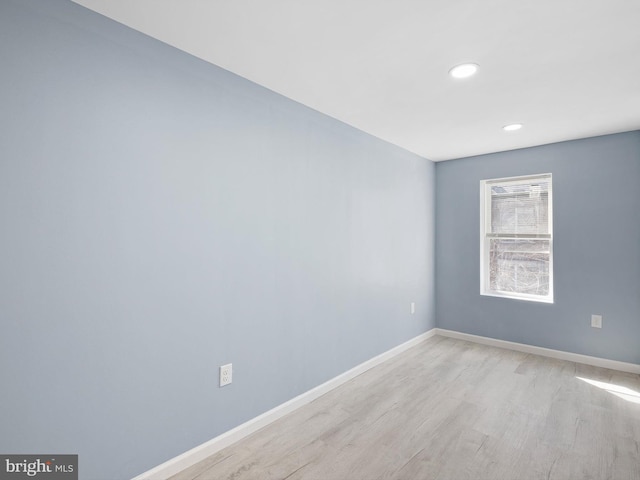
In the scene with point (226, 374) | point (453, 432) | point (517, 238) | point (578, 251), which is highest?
point (517, 238)

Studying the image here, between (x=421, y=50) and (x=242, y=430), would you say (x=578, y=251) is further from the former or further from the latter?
(x=242, y=430)

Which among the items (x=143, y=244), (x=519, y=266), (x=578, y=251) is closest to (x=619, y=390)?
(x=578, y=251)

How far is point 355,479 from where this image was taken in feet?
5.98

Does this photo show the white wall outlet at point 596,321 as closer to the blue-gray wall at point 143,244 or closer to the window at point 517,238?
the window at point 517,238

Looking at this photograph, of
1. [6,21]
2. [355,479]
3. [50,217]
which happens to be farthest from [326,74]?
[355,479]

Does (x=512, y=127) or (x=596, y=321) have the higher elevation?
(x=512, y=127)

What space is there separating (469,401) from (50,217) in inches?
118

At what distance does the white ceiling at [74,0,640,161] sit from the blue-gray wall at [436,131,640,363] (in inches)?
26.3

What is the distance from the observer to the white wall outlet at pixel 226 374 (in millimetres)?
2070

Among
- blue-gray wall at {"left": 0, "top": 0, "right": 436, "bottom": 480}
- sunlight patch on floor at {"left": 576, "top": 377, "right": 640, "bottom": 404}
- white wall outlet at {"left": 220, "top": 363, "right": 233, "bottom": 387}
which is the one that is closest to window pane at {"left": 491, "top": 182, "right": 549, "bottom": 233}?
sunlight patch on floor at {"left": 576, "top": 377, "right": 640, "bottom": 404}

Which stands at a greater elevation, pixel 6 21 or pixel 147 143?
pixel 6 21

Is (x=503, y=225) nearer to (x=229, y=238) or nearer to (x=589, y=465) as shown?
(x=589, y=465)

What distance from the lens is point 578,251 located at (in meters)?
3.56

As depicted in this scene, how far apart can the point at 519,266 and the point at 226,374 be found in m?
3.61
